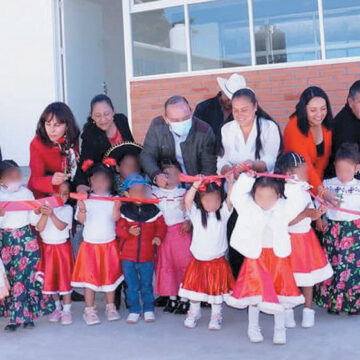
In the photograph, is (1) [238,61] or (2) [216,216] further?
(1) [238,61]

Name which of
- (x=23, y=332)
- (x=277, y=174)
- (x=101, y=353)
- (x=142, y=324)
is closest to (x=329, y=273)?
(x=277, y=174)

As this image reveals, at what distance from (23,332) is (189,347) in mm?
1324

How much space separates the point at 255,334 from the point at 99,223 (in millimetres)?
1513

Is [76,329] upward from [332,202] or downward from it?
downward

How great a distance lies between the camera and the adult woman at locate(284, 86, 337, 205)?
4555mm

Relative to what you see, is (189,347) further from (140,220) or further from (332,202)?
(332,202)

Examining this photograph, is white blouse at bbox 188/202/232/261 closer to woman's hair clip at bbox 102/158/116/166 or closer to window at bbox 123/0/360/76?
woman's hair clip at bbox 102/158/116/166

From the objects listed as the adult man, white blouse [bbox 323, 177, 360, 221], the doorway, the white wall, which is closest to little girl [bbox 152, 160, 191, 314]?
the adult man

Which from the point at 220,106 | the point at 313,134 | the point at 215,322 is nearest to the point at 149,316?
the point at 215,322

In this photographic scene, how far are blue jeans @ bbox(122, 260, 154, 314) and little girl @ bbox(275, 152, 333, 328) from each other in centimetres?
109

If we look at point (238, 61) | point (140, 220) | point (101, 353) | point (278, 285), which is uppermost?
point (238, 61)

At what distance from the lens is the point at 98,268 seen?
15.4 ft

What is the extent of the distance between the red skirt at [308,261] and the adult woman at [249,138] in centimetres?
59

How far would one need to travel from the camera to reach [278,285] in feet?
13.3
